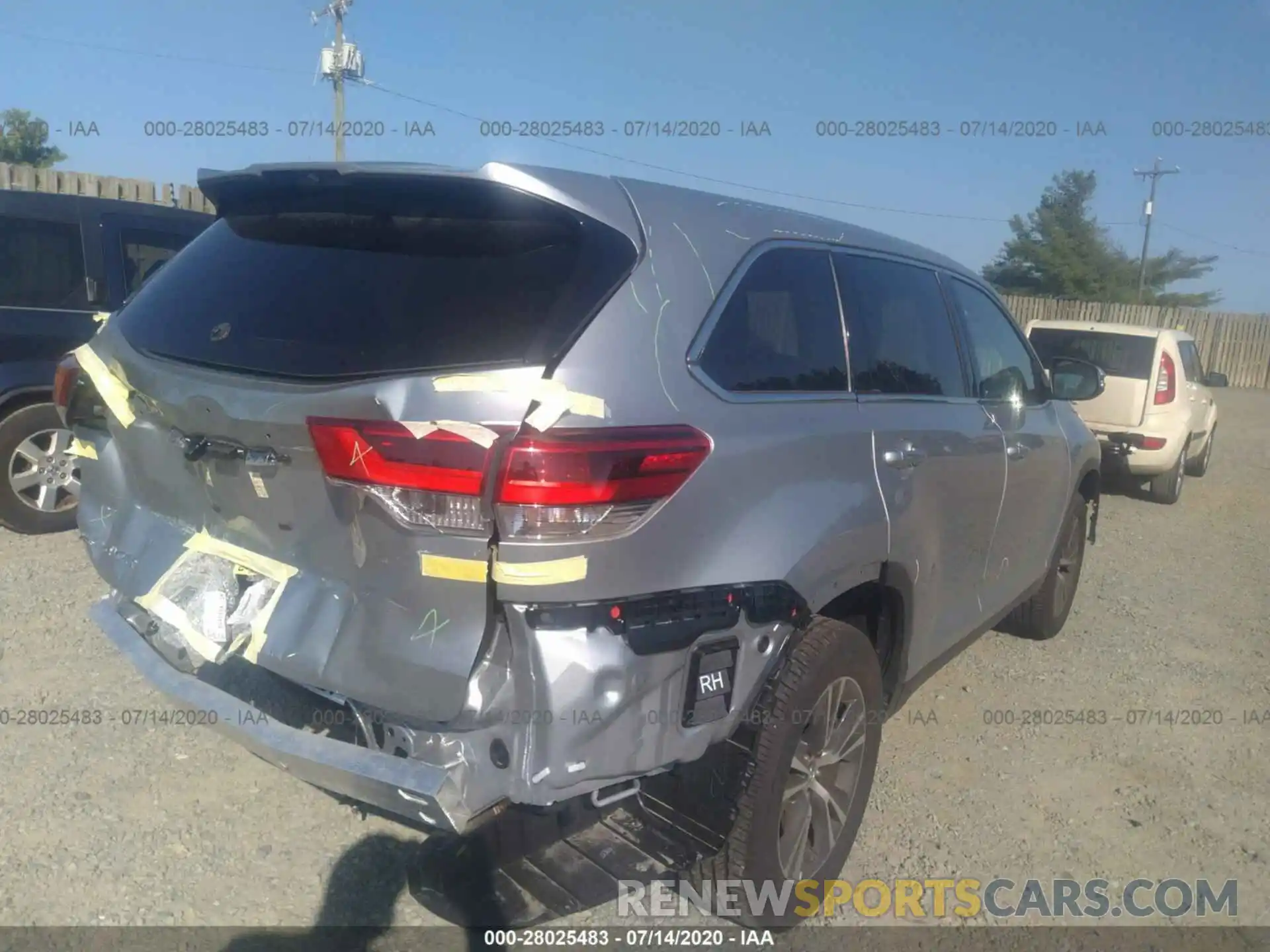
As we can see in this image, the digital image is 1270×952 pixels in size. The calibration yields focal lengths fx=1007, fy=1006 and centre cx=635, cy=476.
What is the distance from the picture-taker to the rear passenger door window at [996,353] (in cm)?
403

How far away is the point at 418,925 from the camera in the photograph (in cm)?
282

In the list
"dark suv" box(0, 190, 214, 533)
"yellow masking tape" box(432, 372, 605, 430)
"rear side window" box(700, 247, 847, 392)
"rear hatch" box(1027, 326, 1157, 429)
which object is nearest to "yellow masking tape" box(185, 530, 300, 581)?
"yellow masking tape" box(432, 372, 605, 430)

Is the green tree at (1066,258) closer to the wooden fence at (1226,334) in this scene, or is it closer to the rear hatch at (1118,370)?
the wooden fence at (1226,334)

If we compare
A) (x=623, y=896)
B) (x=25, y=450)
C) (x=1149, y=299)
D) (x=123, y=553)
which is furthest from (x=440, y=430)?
(x=1149, y=299)

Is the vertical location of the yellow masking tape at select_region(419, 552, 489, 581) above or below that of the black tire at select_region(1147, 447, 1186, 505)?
above

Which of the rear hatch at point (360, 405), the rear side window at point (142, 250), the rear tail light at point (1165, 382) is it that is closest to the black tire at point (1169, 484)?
the rear tail light at point (1165, 382)

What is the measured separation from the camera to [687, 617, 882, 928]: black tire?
2.57m

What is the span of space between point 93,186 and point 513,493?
11.2m

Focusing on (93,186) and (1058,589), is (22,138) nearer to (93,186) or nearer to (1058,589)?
(93,186)

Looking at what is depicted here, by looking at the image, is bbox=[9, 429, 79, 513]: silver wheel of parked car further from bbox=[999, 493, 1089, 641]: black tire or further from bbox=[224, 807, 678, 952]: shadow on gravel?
bbox=[999, 493, 1089, 641]: black tire

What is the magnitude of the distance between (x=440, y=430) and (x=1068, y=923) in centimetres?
249

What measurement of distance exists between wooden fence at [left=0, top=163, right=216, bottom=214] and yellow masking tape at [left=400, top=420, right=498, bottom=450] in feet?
31.7

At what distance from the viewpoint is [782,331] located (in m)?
2.81

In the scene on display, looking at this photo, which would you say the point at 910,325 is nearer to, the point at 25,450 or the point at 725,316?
the point at 725,316
